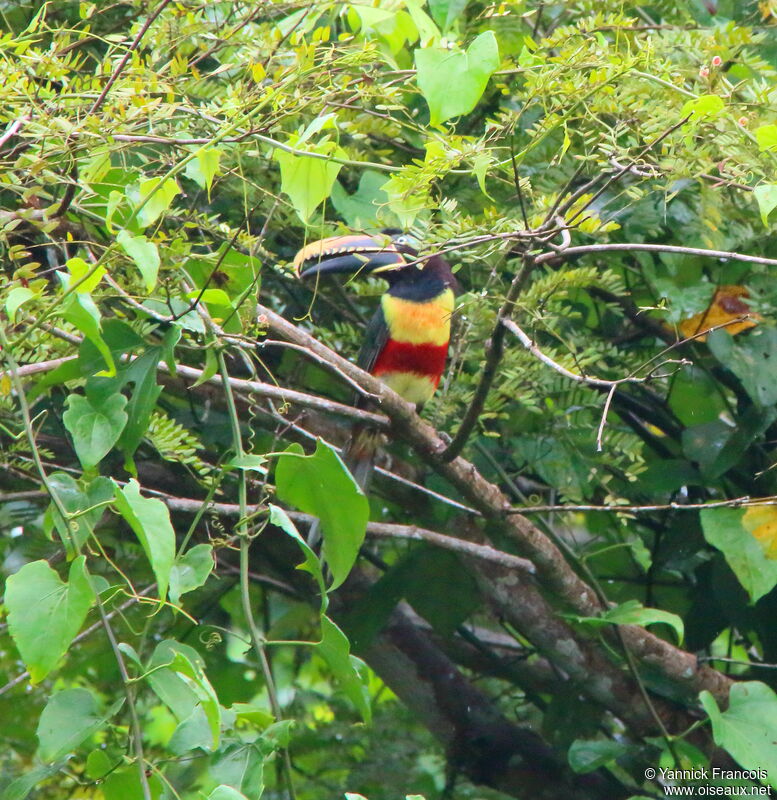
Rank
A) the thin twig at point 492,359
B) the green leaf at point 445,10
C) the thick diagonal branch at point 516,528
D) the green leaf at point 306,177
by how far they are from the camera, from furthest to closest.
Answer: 1. the thick diagonal branch at point 516,528
2. the green leaf at point 445,10
3. the thin twig at point 492,359
4. the green leaf at point 306,177

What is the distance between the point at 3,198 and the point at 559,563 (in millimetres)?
1602

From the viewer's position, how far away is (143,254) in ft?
4.39

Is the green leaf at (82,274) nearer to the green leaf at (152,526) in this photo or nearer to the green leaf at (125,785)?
the green leaf at (152,526)

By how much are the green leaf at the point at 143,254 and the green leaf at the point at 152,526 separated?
27 centimetres

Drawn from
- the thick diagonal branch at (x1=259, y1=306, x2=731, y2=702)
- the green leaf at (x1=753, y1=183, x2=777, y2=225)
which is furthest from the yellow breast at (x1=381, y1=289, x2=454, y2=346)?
the green leaf at (x1=753, y1=183, x2=777, y2=225)

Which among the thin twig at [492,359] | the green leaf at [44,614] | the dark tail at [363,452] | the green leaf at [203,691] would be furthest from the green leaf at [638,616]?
the green leaf at [44,614]

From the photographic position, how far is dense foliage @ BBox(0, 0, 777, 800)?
1535 millimetres

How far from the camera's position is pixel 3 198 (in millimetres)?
2389

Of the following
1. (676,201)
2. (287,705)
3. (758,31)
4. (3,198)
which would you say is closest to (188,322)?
(3,198)

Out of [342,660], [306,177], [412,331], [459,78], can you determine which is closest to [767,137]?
[459,78]

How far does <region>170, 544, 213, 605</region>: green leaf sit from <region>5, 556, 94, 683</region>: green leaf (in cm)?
17

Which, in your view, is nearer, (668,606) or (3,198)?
(3,198)

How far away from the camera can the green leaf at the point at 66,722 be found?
140cm

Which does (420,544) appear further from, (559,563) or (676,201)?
(676,201)
